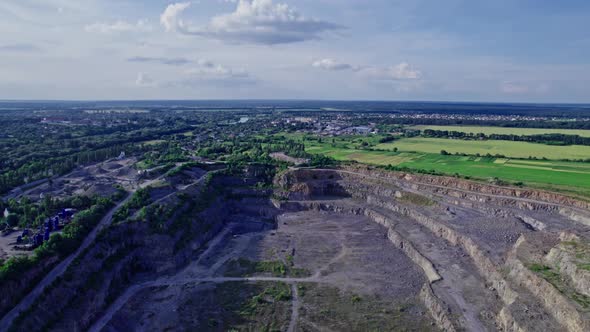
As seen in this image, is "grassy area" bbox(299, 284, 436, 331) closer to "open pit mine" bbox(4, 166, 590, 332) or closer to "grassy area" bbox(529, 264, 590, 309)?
"open pit mine" bbox(4, 166, 590, 332)

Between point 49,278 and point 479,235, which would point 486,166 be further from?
point 49,278

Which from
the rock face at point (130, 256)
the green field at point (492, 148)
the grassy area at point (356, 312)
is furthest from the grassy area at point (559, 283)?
the green field at point (492, 148)

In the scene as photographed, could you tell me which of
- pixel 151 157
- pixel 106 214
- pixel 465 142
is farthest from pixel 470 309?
pixel 465 142

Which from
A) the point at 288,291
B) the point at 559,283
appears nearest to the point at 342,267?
the point at 288,291

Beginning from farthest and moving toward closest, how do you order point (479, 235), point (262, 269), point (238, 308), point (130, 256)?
point (479, 235) < point (262, 269) < point (130, 256) < point (238, 308)

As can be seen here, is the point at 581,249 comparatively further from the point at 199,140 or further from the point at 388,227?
the point at 199,140

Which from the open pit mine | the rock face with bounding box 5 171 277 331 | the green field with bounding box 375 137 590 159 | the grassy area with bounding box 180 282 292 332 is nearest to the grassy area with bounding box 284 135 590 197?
the green field with bounding box 375 137 590 159
